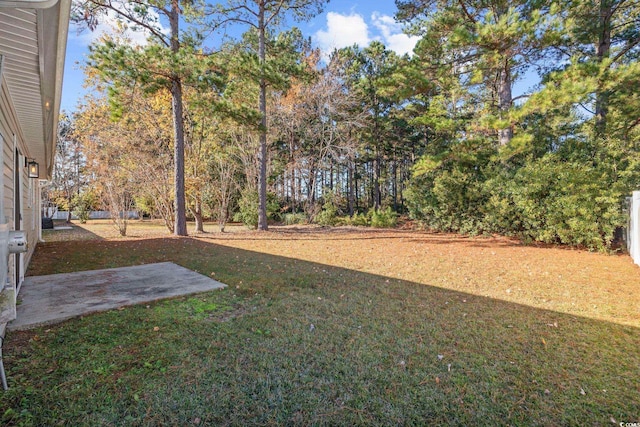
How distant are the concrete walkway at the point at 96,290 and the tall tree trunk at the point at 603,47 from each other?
1053cm

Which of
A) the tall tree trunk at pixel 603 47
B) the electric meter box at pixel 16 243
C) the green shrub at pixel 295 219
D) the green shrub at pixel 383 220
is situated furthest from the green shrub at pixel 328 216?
the electric meter box at pixel 16 243

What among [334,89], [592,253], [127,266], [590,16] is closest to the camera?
[127,266]

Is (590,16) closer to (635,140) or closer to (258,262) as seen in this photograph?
(635,140)

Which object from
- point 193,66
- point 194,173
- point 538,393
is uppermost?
point 193,66

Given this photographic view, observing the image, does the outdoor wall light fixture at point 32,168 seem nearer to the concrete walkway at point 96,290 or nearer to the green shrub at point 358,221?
the concrete walkway at point 96,290

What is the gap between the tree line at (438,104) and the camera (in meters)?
7.41

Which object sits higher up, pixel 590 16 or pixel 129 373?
pixel 590 16

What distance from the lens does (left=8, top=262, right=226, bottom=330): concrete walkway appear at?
3102mm

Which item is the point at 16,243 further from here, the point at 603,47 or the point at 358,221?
the point at 358,221

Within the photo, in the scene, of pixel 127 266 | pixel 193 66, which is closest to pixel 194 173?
pixel 193 66

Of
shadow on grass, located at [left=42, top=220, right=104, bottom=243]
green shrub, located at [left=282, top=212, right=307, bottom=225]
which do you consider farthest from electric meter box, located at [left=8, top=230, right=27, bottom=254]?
green shrub, located at [left=282, top=212, right=307, bottom=225]

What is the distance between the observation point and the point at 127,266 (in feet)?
17.8

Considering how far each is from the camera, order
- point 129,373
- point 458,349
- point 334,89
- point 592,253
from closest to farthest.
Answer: point 129,373
point 458,349
point 592,253
point 334,89

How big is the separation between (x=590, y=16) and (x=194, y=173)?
13.5 metres
